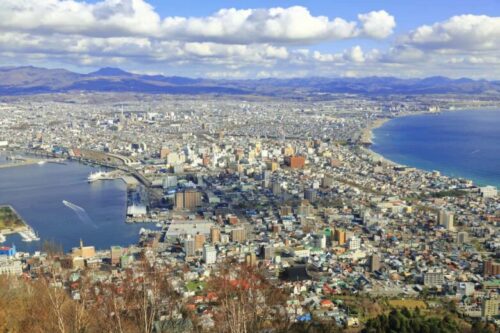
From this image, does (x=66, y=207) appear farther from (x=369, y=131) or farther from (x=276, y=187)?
(x=369, y=131)

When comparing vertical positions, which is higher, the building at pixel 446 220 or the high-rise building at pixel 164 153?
the high-rise building at pixel 164 153

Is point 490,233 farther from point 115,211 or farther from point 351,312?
point 115,211

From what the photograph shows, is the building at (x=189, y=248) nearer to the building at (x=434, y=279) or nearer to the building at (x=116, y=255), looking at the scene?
the building at (x=116, y=255)

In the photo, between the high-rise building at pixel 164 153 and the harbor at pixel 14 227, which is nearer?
the harbor at pixel 14 227

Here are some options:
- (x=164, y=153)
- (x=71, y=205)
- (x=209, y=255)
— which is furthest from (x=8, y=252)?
(x=164, y=153)

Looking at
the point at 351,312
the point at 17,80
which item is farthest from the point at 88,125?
the point at 17,80

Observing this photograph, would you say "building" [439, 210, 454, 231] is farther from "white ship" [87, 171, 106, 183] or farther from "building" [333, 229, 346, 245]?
"white ship" [87, 171, 106, 183]

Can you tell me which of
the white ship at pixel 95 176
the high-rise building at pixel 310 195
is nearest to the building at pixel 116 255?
the high-rise building at pixel 310 195
